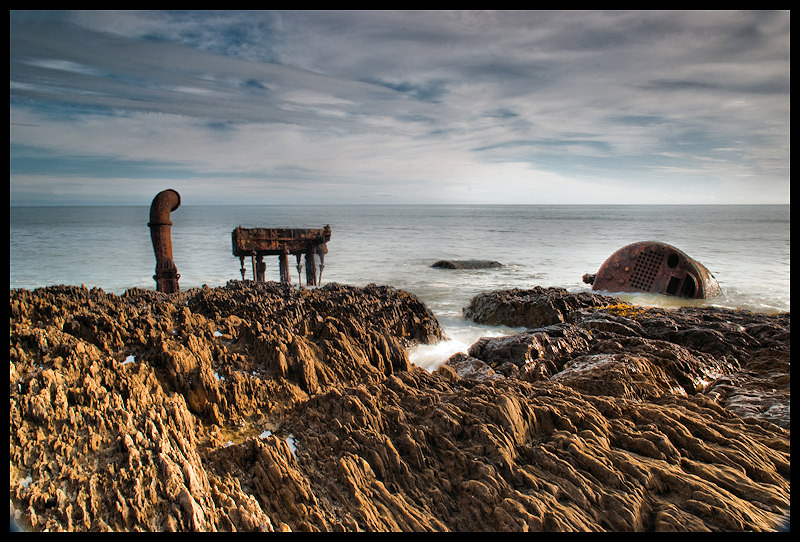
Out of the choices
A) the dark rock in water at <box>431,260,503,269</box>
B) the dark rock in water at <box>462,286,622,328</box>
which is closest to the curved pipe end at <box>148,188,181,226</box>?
the dark rock in water at <box>462,286,622,328</box>

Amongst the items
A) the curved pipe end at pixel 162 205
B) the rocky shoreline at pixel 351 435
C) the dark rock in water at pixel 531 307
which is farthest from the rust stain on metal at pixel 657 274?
the curved pipe end at pixel 162 205

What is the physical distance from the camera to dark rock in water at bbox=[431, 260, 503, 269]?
23844 mm

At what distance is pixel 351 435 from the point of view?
3.72m

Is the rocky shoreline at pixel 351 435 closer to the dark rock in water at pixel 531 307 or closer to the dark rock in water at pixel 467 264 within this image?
the dark rock in water at pixel 531 307

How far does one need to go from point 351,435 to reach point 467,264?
21.1 metres

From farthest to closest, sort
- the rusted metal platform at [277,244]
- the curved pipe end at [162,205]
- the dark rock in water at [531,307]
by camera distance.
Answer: the rusted metal platform at [277,244]
the curved pipe end at [162,205]
the dark rock in water at [531,307]

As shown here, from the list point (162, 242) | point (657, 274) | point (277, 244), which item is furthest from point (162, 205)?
point (657, 274)

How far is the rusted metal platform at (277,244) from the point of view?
13.0 meters

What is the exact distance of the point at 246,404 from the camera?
4.41m

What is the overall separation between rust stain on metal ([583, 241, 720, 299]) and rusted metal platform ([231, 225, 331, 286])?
8.74 metres

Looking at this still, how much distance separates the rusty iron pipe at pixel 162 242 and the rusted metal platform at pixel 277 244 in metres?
1.89

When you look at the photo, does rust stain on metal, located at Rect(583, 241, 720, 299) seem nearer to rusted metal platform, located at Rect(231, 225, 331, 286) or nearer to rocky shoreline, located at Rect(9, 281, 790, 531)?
rocky shoreline, located at Rect(9, 281, 790, 531)

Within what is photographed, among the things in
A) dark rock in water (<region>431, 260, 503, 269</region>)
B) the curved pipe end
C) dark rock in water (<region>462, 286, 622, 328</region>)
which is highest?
the curved pipe end

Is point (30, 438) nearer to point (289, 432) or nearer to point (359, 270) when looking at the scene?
point (289, 432)
